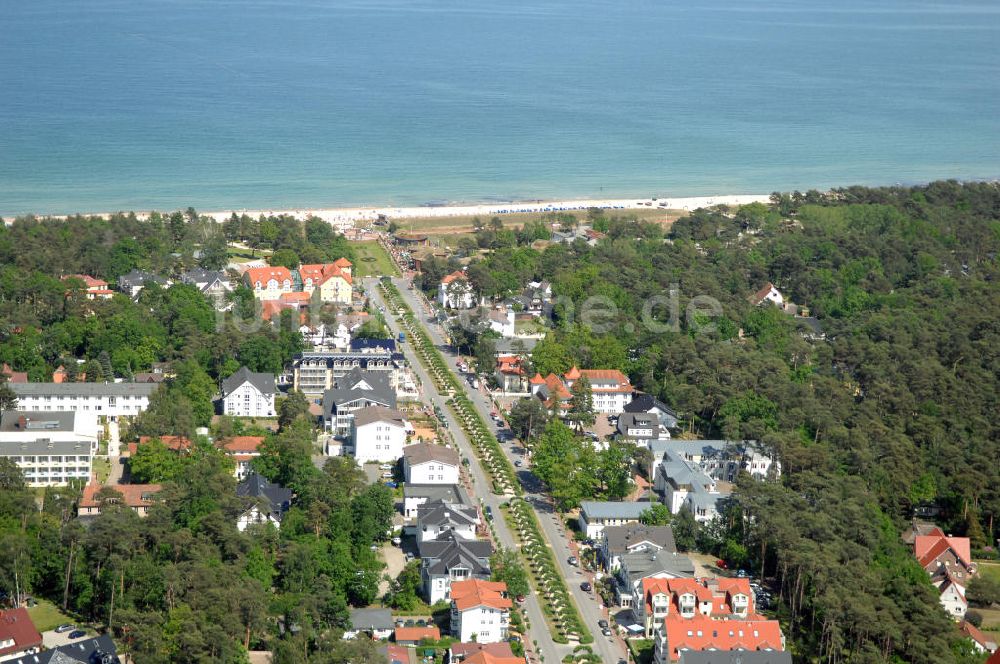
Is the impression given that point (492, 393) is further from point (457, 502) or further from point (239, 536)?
point (239, 536)

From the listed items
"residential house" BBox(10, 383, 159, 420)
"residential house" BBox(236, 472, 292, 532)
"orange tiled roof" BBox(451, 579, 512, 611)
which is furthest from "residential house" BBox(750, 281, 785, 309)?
"orange tiled roof" BBox(451, 579, 512, 611)

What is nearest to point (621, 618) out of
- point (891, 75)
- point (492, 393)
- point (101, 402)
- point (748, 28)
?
point (492, 393)

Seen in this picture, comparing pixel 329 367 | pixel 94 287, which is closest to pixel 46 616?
pixel 329 367

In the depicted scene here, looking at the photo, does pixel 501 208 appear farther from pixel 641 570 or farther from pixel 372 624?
pixel 372 624

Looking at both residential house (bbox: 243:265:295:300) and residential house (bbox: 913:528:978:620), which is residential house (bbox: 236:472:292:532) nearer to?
residential house (bbox: 913:528:978:620)

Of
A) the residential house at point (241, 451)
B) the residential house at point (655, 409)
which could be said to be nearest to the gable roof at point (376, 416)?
the residential house at point (241, 451)

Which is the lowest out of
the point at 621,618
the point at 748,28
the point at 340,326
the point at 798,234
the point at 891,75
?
the point at 621,618
